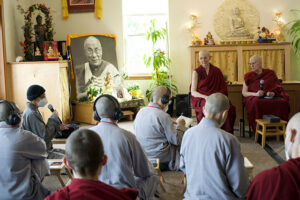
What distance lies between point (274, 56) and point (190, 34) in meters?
2.01

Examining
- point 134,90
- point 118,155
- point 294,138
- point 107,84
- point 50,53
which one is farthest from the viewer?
point 134,90

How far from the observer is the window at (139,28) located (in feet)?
29.9

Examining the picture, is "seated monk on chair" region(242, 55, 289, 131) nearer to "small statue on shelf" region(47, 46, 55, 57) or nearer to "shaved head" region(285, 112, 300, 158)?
"small statue on shelf" region(47, 46, 55, 57)

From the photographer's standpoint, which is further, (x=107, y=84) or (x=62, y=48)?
(x=62, y=48)

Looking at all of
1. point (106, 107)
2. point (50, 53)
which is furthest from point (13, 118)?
point (50, 53)

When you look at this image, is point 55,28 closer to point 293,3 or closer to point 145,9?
point 145,9

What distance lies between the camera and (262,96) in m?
5.92

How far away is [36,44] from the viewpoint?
7816 mm

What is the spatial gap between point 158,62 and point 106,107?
584 cm

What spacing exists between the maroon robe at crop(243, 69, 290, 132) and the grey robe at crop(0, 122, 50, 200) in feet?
12.8

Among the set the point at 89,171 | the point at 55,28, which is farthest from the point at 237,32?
the point at 89,171

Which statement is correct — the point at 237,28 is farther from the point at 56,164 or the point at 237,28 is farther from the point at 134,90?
the point at 56,164

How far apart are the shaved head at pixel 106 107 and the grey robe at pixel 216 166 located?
0.65m

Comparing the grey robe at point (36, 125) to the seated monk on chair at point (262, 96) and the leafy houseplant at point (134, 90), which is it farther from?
the leafy houseplant at point (134, 90)
